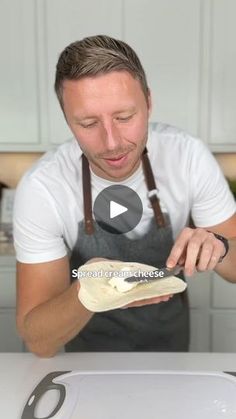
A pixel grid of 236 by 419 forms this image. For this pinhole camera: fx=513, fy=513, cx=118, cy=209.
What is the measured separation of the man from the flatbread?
24 mm

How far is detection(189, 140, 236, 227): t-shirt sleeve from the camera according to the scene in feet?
3.60

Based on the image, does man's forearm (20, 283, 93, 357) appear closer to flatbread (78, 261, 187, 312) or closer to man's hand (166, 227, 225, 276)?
flatbread (78, 261, 187, 312)

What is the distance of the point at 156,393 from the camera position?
2.50 ft

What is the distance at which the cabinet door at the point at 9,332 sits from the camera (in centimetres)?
204

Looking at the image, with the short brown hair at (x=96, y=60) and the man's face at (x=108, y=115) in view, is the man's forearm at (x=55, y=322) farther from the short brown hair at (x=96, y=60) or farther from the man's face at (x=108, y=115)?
the short brown hair at (x=96, y=60)

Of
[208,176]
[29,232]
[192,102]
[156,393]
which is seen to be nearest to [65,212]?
[29,232]

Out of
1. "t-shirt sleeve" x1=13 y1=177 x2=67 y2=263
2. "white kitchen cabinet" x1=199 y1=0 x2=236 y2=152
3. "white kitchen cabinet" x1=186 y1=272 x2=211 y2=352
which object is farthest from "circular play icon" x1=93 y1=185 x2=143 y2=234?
"white kitchen cabinet" x1=199 y1=0 x2=236 y2=152

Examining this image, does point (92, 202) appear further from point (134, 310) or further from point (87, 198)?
point (134, 310)

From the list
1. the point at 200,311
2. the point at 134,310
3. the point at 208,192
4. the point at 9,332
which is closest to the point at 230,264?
the point at 208,192

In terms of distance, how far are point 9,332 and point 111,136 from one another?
4.53ft

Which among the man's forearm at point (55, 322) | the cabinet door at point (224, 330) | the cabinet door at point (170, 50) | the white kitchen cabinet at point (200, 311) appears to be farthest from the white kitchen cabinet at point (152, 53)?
the man's forearm at point (55, 322)

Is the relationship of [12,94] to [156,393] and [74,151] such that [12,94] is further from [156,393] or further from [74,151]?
[156,393]

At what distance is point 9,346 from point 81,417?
1.42 meters

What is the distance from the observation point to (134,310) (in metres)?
1.20
